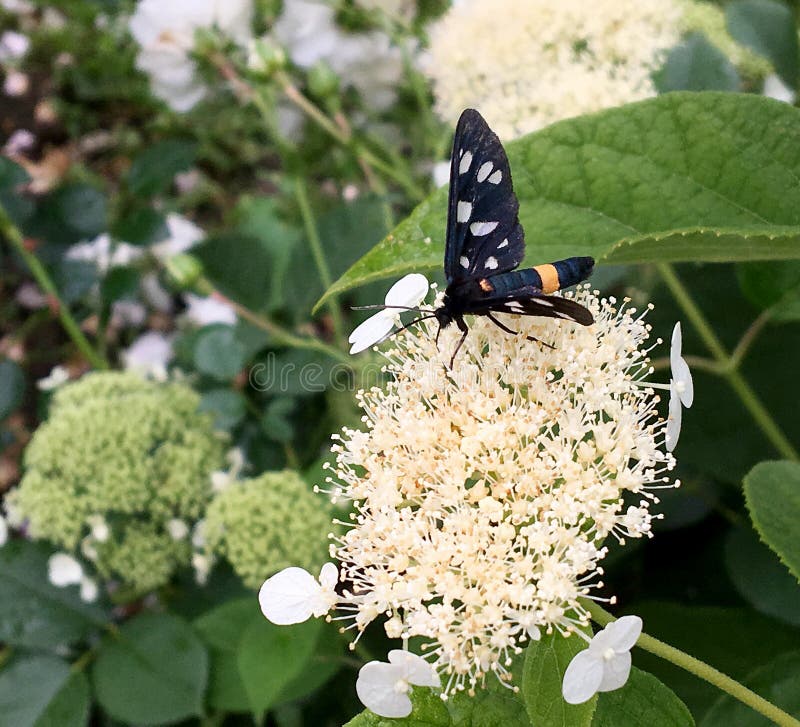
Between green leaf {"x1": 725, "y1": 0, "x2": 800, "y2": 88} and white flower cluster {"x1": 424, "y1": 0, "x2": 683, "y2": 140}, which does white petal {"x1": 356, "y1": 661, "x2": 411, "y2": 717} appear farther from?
green leaf {"x1": 725, "y1": 0, "x2": 800, "y2": 88}

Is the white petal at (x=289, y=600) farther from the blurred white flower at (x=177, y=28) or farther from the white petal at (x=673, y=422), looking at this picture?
the blurred white flower at (x=177, y=28)

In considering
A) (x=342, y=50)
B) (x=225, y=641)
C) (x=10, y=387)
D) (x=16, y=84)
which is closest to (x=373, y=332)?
(x=225, y=641)

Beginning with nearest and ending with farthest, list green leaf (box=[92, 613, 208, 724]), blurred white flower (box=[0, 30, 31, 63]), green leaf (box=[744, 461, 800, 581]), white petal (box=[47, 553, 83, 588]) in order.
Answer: green leaf (box=[744, 461, 800, 581])
green leaf (box=[92, 613, 208, 724])
white petal (box=[47, 553, 83, 588])
blurred white flower (box=[0, 30, 31, 63])

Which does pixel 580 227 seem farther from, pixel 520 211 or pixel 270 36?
pixel 270 36

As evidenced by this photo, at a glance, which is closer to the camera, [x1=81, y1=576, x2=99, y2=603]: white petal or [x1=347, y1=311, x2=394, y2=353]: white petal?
[x1=347, y1=311, x2=394, y2=353]: white petal

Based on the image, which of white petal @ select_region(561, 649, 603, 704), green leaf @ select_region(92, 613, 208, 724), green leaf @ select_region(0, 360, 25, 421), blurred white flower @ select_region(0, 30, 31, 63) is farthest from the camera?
blurred white flower @ select_region(0, 30, 31, 63)

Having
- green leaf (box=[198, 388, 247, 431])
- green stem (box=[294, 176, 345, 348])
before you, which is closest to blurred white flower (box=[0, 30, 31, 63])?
green stem (box=[294, 176, 345, 348])

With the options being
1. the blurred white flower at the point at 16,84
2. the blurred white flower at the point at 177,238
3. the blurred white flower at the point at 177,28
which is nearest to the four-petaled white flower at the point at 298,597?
the blurred white flower at the point at 177,28

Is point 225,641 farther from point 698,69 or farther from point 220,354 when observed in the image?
point 698,69
